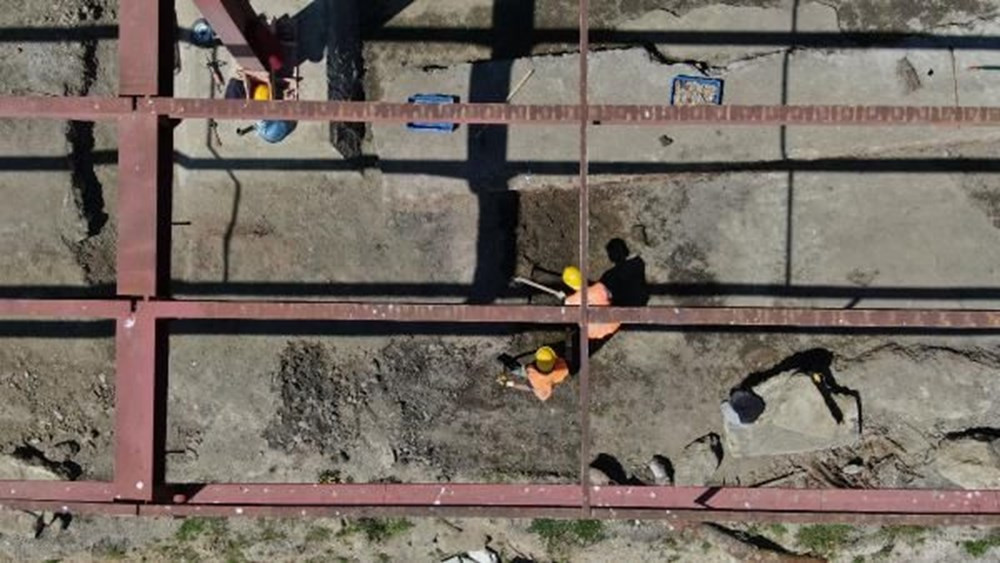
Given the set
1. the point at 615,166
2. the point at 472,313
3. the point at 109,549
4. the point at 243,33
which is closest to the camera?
the point at 472,313

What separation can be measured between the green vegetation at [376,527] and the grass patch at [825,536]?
13.2ft

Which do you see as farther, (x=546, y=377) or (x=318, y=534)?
(x=318, y=534)

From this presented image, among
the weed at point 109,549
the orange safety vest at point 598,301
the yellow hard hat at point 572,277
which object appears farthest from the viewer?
the weed at point 109,549

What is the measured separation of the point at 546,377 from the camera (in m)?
10.2

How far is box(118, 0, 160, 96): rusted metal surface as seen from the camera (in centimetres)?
715

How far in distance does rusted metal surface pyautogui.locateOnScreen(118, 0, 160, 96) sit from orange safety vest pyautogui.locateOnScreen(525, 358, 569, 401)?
15.3 feet

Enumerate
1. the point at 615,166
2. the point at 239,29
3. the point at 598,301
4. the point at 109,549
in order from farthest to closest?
the point at 109,549 → the point at 615,166 → the point at 598,301 → the point at 239,29

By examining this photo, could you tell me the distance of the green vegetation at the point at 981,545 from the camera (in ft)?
34.5

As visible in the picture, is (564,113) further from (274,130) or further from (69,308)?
(274,130)

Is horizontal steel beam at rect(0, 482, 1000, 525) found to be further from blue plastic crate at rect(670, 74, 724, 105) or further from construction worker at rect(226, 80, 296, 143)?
blue plastic crate at rect(670, 74, 724, 105)

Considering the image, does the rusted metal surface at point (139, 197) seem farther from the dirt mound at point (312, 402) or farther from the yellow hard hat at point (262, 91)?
the dirt mound at point (312, 402)

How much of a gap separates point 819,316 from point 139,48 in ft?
16.4

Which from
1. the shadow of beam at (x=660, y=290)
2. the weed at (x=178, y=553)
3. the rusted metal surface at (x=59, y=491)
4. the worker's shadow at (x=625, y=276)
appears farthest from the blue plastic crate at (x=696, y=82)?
the weed at (x=178, y=553)

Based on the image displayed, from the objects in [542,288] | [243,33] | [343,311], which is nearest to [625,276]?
[542,288]
